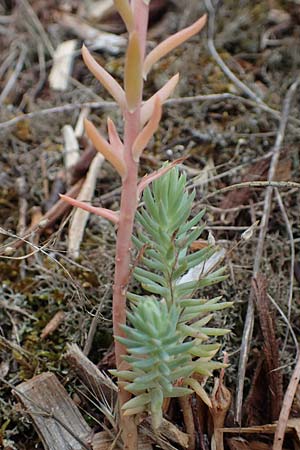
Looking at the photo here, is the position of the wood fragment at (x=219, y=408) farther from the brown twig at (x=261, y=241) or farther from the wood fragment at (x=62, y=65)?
the wood fragment at (x=62, y=65)

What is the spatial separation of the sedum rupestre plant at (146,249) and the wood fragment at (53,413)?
16 cm

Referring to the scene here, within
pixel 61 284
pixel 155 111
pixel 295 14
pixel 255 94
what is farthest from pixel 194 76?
pixel 155 111

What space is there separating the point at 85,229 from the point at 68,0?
139 centimetres

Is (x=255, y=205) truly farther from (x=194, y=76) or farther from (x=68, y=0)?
(x=68, y=0)

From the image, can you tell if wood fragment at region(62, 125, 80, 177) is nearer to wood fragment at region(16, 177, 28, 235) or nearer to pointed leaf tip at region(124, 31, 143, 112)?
wood fragment at region(16, 177, 28, 235)

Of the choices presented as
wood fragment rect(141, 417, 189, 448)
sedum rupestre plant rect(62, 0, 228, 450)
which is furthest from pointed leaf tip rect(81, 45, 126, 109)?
wood fragment rect(141, 417, 189, 448)

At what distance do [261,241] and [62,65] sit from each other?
4.13 ft

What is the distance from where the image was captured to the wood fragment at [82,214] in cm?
192

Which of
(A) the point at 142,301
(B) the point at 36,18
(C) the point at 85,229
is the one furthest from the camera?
(B) the point at 36,18

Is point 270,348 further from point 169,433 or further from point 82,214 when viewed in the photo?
point 82,214

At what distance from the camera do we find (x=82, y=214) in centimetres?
200

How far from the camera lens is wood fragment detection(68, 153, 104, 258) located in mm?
1919

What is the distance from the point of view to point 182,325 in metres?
1.24

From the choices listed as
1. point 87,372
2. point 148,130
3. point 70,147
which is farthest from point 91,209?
point 70,147
